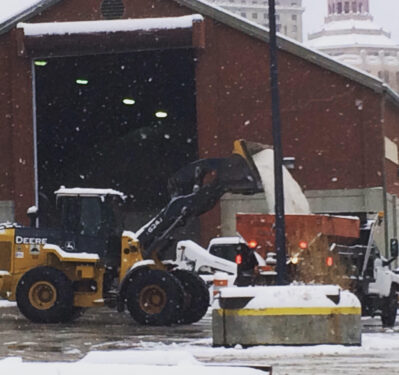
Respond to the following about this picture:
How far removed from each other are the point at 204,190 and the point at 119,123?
92.7 feet

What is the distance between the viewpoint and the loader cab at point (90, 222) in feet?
80.3

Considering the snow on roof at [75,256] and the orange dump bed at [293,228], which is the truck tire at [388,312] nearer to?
the orange dump bed at [293,228]

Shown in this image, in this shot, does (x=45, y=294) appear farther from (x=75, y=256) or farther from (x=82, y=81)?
(x=82, y=81)

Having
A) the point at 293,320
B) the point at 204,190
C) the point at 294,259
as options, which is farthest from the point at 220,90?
the point at 293,320

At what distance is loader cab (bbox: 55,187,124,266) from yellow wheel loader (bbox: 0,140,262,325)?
0.02 metres

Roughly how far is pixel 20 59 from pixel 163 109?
40.0 feet

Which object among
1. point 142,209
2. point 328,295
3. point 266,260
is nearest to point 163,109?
point 142,209

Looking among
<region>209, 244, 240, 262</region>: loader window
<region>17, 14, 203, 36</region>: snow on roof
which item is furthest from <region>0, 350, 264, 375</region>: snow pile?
<region>17, 14, 203, 36</region>: snow on roof

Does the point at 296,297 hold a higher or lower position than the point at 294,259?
lower

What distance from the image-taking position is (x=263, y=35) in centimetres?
3841

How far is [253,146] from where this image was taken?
85.2 ft

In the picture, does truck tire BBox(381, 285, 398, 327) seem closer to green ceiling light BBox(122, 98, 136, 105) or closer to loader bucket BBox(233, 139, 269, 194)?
loader bucket BBox(233, 139, 269, 194)

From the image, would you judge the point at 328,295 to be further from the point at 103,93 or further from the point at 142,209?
the point at 142,209

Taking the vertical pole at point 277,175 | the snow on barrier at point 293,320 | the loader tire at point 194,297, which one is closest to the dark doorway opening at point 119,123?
the loader tire at point 194,297
